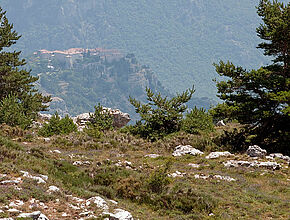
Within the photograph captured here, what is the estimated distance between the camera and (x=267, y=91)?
23531 millimetres

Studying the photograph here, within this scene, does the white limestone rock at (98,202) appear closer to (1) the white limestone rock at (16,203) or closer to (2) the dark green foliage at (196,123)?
(1) the white limestone rock at (16,203)

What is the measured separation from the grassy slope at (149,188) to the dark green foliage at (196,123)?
8.15m

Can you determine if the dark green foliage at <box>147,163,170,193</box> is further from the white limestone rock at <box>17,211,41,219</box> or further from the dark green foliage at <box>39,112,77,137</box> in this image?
the dark green foliage at <box>39,112,77,137</box>

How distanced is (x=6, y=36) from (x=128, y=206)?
36.5 metres

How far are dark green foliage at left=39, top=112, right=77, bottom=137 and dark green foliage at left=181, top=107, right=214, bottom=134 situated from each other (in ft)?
35.3

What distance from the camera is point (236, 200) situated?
12875 mm

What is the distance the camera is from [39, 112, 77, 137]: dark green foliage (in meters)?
28.1

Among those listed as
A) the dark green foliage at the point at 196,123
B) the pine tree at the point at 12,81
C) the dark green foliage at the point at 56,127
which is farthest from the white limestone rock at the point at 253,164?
the pine tree at the point at 12,81

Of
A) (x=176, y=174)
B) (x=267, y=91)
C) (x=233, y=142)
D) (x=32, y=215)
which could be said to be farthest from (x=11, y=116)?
(x=267, y=91)

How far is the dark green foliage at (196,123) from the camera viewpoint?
29.2m

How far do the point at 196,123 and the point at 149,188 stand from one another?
1688 centimetres

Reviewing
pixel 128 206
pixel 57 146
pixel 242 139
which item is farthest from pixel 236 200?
pixel 57 146

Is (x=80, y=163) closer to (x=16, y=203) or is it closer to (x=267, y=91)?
(x=16, y=203)

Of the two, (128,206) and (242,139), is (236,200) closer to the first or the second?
(128,206)
